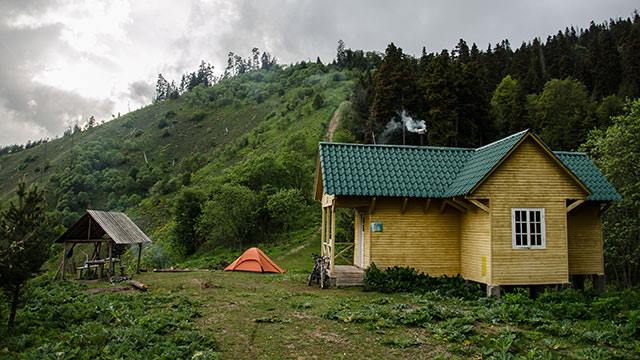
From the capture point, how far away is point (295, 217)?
40125 mm

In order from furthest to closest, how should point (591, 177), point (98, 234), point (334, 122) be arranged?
point (334, 122), point (98, 234), point (591, 177)

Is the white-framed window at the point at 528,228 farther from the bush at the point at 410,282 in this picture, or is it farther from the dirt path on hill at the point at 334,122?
the dirt path on hill at the point at 334,122

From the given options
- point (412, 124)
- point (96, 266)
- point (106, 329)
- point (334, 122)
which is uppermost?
point (334, 122)

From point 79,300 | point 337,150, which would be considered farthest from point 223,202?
point 79,300

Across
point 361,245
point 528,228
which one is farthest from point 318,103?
point 528,228

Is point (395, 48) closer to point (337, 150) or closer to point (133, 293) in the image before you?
point (337, 150)

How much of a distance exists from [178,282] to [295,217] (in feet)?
69.0

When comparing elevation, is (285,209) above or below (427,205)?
above

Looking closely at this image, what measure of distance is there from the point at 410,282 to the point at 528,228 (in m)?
4.41

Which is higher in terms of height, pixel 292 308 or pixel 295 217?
pixel 295 217

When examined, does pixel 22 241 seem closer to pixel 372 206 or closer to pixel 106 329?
pixel 106 329

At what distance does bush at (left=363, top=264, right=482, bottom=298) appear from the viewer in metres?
15.9

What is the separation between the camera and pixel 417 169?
60.6 feet

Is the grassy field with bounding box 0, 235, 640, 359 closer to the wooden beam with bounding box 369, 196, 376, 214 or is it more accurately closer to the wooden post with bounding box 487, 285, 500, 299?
the wooden post with bounding box 487, 285, 500, 299
